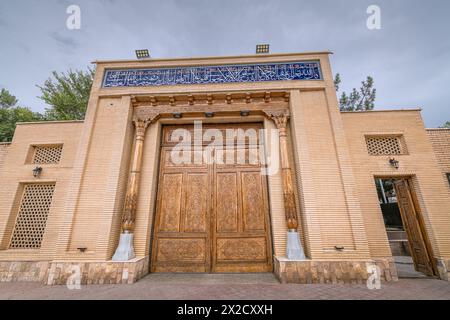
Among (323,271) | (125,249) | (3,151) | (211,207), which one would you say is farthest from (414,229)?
(3,151)

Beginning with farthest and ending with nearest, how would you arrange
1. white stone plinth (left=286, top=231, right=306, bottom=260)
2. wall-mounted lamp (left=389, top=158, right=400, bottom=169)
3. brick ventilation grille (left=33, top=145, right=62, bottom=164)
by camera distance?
brick ventilation grille (left=33, top=145, right=62, bottom=164)
wall-mounted lamp (left=389, top=158, right=400, bottom=169)
white stone plinth (left=286, top=231, right=306, bottom=260)

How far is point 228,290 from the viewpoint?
11.7 ft

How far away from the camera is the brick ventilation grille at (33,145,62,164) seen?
5.70 m

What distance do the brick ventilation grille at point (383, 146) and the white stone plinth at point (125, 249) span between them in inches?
245

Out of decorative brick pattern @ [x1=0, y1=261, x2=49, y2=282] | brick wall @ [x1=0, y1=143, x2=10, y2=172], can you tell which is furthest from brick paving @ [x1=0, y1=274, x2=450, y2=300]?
A: brick wall @ [x1=0, y1=143, x2=10, y2=172]

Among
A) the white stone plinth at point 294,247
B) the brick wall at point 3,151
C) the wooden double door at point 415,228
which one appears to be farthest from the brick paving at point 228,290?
the brick wall at point 3,151

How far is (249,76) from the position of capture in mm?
5934

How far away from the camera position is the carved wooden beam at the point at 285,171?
4.60 m

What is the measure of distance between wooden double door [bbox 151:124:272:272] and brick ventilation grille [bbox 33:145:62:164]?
2896 millimetres

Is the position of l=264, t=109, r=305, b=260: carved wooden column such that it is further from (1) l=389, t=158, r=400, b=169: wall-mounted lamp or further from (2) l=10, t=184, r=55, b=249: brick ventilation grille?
(2) l=10, t=184, r=55, b=249: brick ventilation grille

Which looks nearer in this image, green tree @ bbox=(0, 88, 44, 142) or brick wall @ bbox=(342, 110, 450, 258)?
brick wall @ bbox=(342, 110, 450, 258)

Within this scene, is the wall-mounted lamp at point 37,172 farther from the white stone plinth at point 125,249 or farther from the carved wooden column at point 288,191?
the carved wooden column at point 288,191
